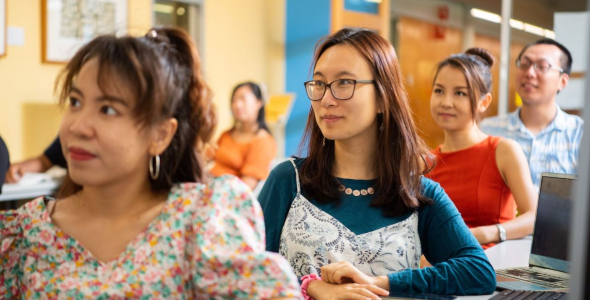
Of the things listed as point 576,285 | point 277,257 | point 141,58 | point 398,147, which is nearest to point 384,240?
point 398,147

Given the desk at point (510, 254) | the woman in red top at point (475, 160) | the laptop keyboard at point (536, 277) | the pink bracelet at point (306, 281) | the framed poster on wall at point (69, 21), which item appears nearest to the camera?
the pink bracelet at point (306, 281)

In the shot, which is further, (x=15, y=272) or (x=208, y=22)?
(x=208, y=22)

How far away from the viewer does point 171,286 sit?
117 cm

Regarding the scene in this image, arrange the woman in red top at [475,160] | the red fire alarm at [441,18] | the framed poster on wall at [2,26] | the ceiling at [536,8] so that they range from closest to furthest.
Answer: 1. the woman in red top at [475,160]
2. the framed poster on wall at [2,26]
3. the ceiling at [536,8]
4. the red fire alarm at [441,18]

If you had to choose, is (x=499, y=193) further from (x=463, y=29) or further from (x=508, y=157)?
(x=463, y=29)

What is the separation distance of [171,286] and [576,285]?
709mm

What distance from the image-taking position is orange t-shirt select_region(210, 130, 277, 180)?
446 centimetres

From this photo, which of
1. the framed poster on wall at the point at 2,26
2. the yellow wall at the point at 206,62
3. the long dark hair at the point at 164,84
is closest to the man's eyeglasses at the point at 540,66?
the yellow wall at the point at 206,62

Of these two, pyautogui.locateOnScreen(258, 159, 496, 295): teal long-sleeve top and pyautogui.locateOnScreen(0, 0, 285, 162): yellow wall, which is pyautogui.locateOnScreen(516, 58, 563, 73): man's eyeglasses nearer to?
pyautogui.locateOnScreen(258, 159, 496, 295): teal long-sleeve top

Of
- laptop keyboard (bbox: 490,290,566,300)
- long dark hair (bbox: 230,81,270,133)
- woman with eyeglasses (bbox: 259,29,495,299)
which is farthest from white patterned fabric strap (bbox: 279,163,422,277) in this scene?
long dark hair (bbox: 230,81,270,133)

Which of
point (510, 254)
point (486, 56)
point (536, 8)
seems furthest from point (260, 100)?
point (510, 254)

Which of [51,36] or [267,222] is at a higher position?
[51,36]

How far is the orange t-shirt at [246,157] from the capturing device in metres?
4.46

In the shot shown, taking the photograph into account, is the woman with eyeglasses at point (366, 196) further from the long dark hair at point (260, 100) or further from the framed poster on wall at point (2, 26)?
the framed poster on wall at point (2, 26)
